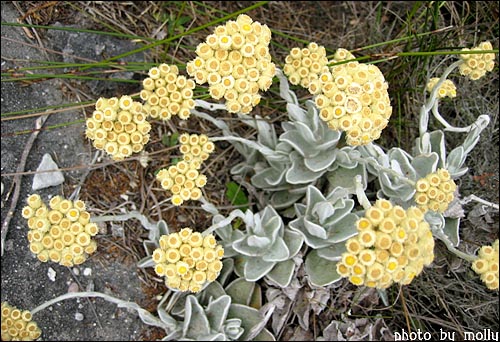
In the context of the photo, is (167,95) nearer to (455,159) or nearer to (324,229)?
(324,229)

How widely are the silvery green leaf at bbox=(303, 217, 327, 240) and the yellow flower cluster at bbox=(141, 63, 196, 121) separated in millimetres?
758

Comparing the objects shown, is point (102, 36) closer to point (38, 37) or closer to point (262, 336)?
point (38, 37)

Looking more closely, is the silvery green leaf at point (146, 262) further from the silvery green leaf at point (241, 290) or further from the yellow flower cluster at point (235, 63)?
the yellow flower cluster at point (235, 63)

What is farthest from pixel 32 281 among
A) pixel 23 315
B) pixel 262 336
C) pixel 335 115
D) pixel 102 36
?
pixel 335 115

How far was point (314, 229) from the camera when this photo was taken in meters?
2.36

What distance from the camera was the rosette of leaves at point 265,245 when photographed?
7.90ft

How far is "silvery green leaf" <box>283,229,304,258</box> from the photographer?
2.43 metres

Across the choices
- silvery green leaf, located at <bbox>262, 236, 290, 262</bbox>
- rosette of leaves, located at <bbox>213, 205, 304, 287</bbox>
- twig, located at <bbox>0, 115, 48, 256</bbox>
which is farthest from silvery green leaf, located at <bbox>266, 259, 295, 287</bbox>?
twig, located at <bbox>0, 115, 48, 256</bbox>

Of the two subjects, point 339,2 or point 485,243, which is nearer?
point 485,243

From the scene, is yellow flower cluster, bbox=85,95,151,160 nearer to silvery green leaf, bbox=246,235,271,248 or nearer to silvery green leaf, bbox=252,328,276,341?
silvery green leaf, bbox=246,235,271,248

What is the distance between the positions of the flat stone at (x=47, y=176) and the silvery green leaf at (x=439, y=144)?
194cm

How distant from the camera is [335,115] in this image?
1.96 metres

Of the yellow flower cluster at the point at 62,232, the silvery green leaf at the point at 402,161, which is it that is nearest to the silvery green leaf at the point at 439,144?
the silvery green leaf at the point at 402,161

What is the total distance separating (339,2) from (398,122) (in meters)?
1.05
